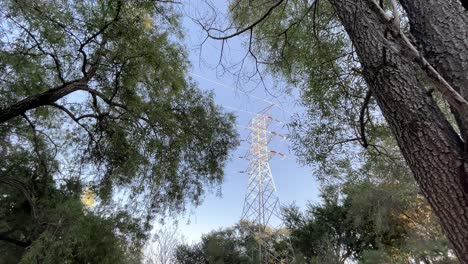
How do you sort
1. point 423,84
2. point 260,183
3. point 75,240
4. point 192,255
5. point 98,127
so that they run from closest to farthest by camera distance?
point 423,84 < point 75,240 < point 98,127 < point 260,183 < point 192,255

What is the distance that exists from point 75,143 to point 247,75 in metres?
3.25

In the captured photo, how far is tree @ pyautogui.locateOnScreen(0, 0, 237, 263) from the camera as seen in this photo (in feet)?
11.8

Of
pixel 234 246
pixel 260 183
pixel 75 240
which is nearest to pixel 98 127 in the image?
pixel 75 240

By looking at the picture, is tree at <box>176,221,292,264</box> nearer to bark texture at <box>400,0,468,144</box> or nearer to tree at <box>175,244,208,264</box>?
tree at <box>175,244,208,264</box>

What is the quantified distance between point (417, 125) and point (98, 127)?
14.8 ft

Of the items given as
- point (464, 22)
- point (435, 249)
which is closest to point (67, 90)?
point (464, 22)

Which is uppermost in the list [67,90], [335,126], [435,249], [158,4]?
[158,4]

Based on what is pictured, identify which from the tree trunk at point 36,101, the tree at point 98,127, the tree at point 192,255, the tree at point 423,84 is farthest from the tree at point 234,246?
the tree at point 423,84

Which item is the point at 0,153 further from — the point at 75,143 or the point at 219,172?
the point at 219,172

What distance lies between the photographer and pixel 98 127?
4.77m

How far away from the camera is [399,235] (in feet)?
35.5

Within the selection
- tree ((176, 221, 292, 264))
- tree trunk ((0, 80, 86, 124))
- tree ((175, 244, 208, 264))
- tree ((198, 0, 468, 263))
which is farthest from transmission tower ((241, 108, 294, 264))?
tree ((198, 0, 468, 263))

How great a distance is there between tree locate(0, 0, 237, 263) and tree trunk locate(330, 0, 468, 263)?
270cm

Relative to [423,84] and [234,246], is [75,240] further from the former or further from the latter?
[234,246]
